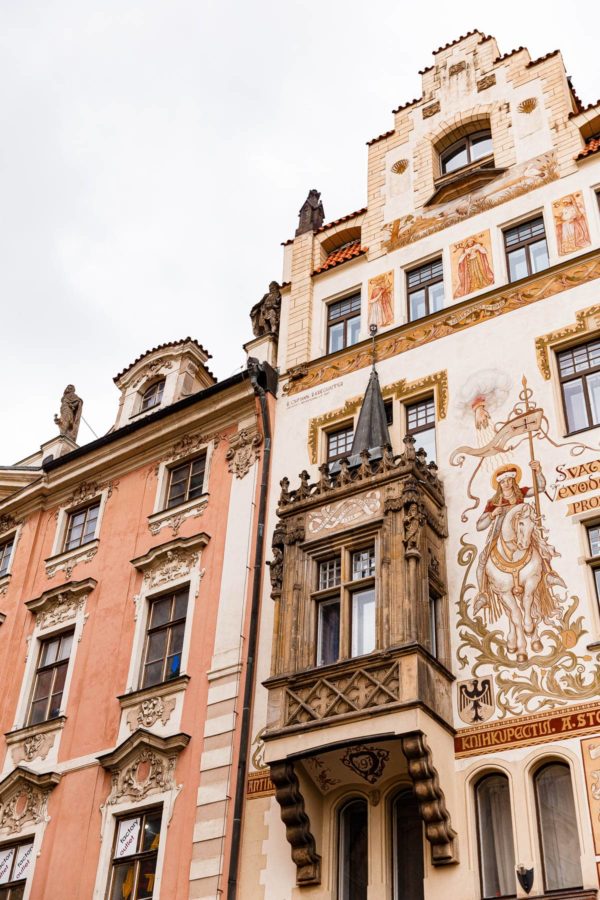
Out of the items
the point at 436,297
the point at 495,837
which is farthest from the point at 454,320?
the point at 495,837

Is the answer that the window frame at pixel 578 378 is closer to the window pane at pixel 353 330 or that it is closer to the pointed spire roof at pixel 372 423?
the pointed spire roof at pixel 372 423

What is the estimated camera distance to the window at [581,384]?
1702 cm

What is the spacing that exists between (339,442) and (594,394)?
5.06 meters

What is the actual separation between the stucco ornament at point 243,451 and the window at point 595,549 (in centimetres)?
742

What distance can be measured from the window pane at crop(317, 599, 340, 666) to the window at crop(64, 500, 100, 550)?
26.2ft

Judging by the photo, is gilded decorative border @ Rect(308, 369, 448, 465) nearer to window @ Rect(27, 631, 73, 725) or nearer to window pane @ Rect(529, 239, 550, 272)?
window pane @ Rect(529, 239, 550, 272)

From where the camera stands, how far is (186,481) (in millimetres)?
22281

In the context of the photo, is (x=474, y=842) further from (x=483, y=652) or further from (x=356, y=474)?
(x=356, y=474)

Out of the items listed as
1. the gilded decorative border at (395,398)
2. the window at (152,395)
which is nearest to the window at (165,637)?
the gilded decorative border at (395,398)

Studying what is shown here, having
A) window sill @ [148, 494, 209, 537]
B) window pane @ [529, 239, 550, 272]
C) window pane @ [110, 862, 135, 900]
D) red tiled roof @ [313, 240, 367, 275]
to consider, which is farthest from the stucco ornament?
window pane @ [110, 862, 135, 900]

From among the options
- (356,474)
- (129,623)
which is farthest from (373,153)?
(129,623)

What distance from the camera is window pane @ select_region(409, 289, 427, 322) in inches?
818

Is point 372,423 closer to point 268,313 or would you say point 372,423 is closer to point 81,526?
point 268,313

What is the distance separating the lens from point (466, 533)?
16.8 meters
